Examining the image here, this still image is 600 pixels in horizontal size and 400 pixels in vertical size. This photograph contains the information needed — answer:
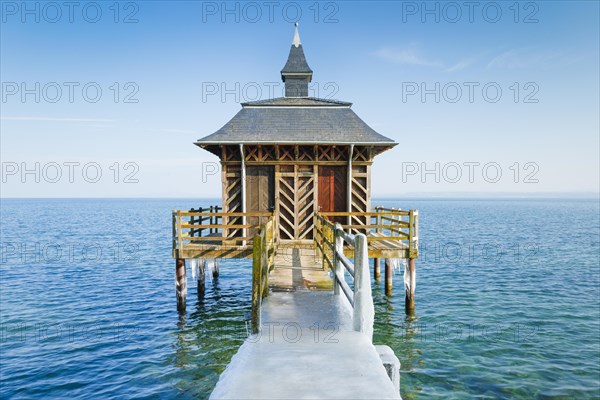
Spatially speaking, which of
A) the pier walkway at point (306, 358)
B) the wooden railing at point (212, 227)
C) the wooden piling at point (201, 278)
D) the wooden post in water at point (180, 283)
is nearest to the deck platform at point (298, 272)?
the pier walkway at point (306, 358)

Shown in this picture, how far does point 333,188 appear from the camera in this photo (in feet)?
57.9

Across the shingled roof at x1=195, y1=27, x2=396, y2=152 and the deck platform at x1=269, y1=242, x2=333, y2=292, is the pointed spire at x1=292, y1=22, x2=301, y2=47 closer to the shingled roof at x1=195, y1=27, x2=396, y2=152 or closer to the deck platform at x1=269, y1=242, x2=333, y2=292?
the shingled roof at x1=195, y1=27, x2=396, y2=152

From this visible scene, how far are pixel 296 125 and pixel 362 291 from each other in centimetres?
1288

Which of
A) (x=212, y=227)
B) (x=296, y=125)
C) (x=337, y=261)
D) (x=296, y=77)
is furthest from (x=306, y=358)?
(x=296, y=77)

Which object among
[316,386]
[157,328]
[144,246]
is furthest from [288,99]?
[144,246]

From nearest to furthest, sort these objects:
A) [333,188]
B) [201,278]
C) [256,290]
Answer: [256,290] < [333,188] < [201,278]

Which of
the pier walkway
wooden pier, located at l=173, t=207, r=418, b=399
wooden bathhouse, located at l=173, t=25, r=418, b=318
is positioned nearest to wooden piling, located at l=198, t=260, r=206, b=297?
wooden bathhouse, located at l=173, t=25, r=418, b=318

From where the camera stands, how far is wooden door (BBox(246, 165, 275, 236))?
57.3 ft

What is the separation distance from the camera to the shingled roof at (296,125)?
1672cm

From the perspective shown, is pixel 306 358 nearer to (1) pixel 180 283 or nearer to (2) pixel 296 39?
(1) pixel 180 283

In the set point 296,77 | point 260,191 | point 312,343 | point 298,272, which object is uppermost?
point 296,77

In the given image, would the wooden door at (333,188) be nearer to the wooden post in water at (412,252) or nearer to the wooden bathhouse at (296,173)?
the wooden bathhouse at (296,173)

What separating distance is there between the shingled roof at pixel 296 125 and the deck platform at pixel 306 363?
10203 millimetres

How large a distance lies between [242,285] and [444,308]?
35.2 feet
